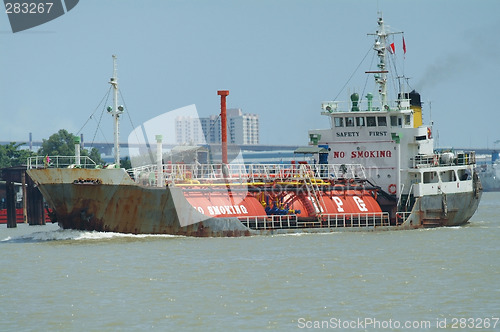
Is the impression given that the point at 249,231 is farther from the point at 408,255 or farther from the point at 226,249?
the point at 408,255

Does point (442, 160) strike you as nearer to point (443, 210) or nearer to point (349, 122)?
point (443, 210)

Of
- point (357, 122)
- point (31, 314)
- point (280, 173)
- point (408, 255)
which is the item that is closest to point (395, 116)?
point (357, 122)

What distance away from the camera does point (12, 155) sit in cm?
12219

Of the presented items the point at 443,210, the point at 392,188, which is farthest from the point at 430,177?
the point at 392,188

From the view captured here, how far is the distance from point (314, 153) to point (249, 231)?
39.1 feet

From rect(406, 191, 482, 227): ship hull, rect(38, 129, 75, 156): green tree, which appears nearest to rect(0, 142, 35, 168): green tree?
rect(38, 129, 75, 156): green tree

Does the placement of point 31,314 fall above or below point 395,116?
below

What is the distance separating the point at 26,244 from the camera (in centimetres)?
5144

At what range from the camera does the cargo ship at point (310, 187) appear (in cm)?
5050

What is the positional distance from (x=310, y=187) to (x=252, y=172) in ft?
12.4

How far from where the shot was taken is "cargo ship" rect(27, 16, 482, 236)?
166 feet

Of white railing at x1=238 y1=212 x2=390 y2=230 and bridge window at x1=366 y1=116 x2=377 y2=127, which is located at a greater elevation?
bridge window at x1=366 y1=116 x2=377 y2=127

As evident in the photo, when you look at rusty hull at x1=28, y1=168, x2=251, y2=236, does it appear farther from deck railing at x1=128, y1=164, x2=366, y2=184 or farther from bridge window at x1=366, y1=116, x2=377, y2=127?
bridge window at x1=366, y1=116, x2=377, y2=127

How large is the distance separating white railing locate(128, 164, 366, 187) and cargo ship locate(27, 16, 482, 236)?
88mm
